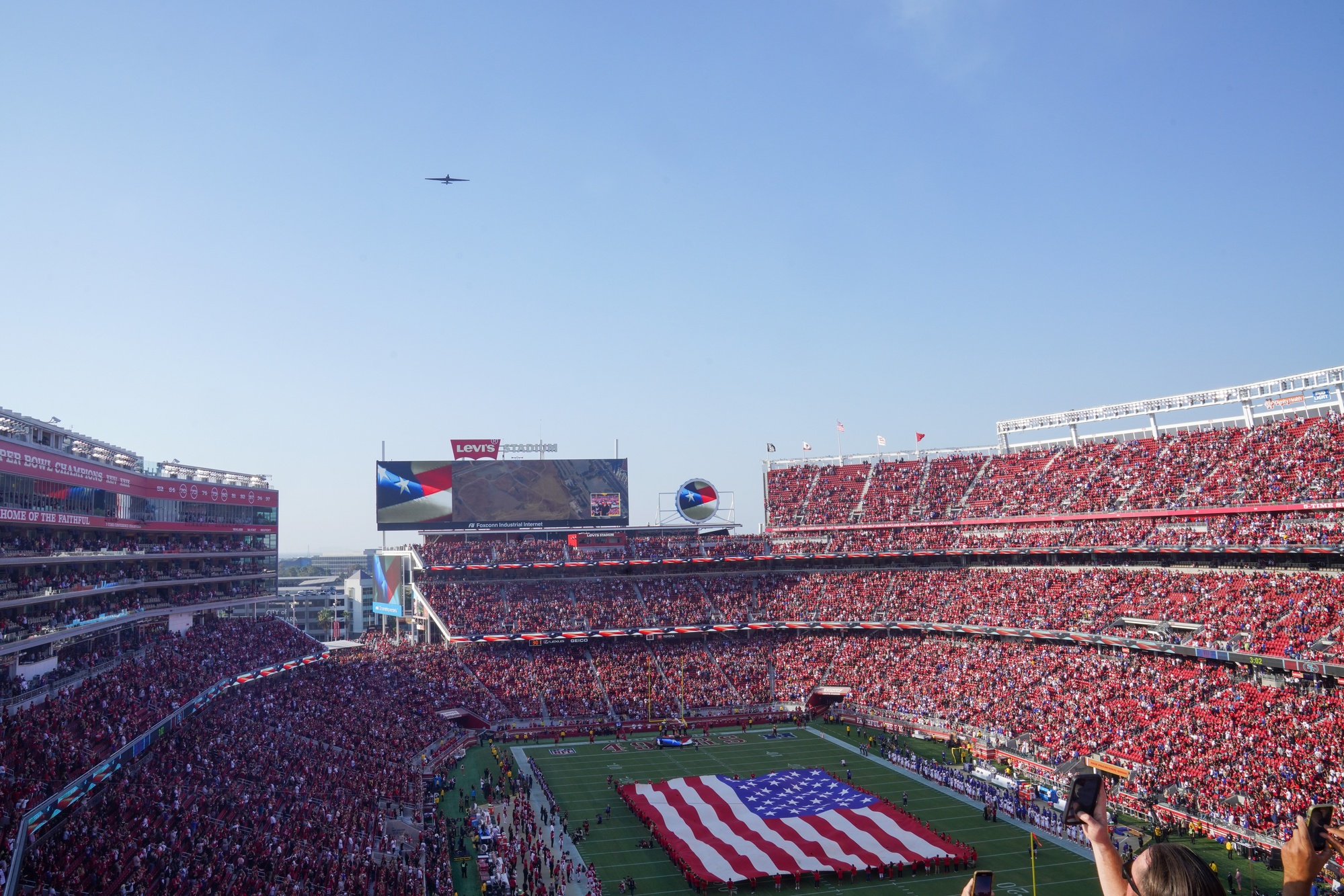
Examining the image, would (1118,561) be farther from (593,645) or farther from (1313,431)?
(593,645)

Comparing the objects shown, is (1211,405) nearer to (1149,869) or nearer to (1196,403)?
(1196,403)

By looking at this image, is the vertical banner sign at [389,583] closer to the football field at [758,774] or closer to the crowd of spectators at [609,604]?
the crowd of spectators at [609,604]

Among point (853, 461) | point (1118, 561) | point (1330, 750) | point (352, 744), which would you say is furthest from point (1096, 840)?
point (853, 461)

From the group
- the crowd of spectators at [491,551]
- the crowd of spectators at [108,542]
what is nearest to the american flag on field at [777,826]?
the crowd of spectators at [108,542]

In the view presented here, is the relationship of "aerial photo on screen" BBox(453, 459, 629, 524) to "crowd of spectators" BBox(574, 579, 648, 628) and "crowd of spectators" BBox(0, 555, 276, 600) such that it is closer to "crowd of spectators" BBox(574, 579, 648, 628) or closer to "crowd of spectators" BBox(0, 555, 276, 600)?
"crowd of spectators" BBox(574, 579, 648, 628)

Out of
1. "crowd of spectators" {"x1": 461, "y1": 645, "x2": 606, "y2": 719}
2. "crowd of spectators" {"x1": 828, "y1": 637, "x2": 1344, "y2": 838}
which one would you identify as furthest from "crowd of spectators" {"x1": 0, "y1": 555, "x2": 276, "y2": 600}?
"crowd of spectators" {"x1": 828, "y1": 637, "x2": 1344, "y2": 838}

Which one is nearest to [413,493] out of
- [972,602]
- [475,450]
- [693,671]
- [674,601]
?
[475,450]
